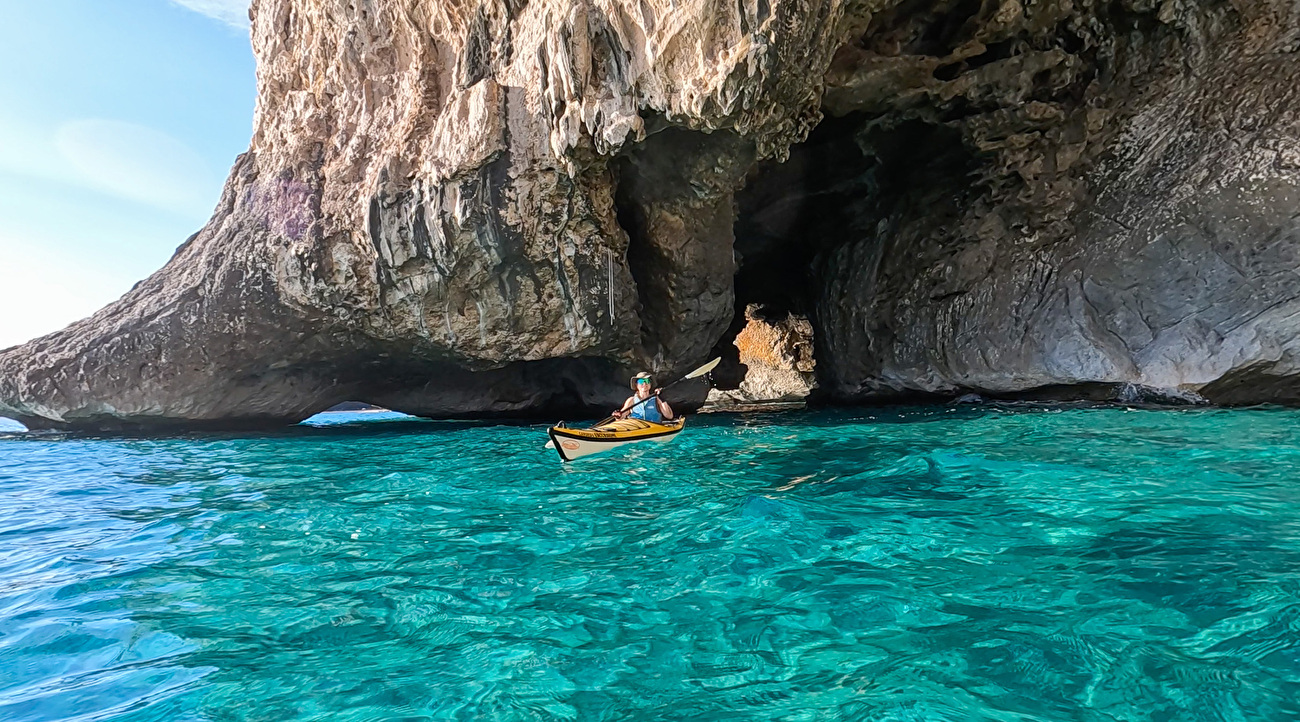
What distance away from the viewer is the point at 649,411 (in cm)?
1084

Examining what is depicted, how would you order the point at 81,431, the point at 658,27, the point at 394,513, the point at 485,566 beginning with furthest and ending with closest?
1. the point at 81,431
2. the point at 658,27
3. the point at 394,513
4. the point at 485,566

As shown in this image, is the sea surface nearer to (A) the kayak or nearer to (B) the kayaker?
(A) the kayak

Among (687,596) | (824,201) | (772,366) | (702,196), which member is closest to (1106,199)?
(824,201)

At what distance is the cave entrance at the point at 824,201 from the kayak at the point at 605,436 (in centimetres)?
696

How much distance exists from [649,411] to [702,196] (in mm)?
4168

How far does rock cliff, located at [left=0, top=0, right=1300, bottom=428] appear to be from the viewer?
10172mm

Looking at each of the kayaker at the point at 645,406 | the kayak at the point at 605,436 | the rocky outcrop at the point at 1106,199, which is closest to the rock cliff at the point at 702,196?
the rocky outcrop at the point at 1106,199

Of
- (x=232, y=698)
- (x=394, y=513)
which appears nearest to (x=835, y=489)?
(x=394, y=513)

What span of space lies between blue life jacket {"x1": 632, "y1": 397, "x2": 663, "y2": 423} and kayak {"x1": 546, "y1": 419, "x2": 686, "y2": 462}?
0.67 meters

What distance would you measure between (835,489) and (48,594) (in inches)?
224

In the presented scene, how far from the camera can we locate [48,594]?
3807 millimetres

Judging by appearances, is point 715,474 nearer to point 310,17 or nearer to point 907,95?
point 907,95

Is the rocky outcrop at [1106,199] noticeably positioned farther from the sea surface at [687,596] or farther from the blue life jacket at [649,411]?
the blue life jacket at [649,411]

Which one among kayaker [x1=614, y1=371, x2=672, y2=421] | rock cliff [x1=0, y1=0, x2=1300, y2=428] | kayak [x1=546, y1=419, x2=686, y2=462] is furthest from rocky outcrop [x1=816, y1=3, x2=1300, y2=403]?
kayak [x1=546, y1=419, x2=686, y2=462]
